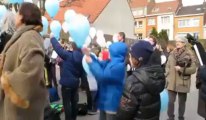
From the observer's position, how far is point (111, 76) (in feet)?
14.7

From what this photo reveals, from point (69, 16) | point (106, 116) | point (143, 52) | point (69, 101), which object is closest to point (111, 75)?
point (106, 116)

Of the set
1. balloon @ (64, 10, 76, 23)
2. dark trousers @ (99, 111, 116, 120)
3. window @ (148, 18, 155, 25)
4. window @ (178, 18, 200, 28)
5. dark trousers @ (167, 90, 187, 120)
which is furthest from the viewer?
window @ (148, 18, 155, 25)

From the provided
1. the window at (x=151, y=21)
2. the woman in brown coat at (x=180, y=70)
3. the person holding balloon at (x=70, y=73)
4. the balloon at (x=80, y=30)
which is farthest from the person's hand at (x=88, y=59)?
the window at (x=151, y=21)

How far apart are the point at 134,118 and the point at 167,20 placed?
7306cm

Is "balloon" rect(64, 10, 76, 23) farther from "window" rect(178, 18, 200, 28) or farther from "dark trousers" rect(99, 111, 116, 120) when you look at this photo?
"window" rect(178, 18, 200, 28)

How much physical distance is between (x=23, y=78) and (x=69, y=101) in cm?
310

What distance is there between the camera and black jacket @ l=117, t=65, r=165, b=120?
3.38 meters

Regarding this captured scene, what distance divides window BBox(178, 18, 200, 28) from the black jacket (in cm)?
6700

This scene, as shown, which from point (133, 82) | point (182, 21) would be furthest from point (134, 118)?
point (182, 21)

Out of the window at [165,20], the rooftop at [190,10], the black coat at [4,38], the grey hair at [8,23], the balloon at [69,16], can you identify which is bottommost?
the black coat at [4,38]

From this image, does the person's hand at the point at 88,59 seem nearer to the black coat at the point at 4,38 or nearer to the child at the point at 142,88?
the child at the point at 142,88

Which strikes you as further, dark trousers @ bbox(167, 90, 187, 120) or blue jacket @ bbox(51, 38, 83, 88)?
dark trousers @ bbox(167, 90, 187, 120)

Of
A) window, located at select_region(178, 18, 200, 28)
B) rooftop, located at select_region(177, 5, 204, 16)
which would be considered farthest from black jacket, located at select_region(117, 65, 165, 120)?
rooftop, located at select_region(177, 5, 204, 16)

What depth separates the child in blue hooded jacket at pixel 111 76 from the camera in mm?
4438
